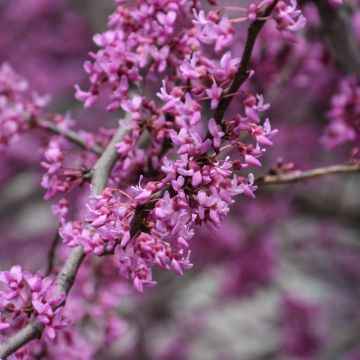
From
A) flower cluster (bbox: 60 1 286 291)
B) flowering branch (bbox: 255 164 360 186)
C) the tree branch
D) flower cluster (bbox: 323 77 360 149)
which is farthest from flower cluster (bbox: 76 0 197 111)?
flower cluster (bbox: 323 77 360 149)

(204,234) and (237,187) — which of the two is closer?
(237,187)

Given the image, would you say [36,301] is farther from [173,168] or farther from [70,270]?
[173,168]

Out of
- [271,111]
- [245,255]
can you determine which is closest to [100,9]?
[271,111]

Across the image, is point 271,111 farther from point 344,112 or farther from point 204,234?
point 344,112

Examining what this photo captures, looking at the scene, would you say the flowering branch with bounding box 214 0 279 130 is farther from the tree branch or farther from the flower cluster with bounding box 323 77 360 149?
the flower cluster with bounding box 323 77 360 149

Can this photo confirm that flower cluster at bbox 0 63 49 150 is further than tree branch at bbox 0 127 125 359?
Yes

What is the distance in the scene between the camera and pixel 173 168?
1.39 m

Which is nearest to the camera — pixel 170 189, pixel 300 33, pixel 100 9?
pixel 170 189

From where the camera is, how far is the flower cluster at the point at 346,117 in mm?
2211

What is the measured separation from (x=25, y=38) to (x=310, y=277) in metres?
3.66

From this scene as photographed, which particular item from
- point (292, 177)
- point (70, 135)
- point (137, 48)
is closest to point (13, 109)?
point (70, 135)

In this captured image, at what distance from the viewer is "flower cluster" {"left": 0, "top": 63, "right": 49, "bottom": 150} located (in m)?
2.13

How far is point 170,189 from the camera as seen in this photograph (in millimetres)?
1420

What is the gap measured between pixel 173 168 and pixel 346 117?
106 cm
